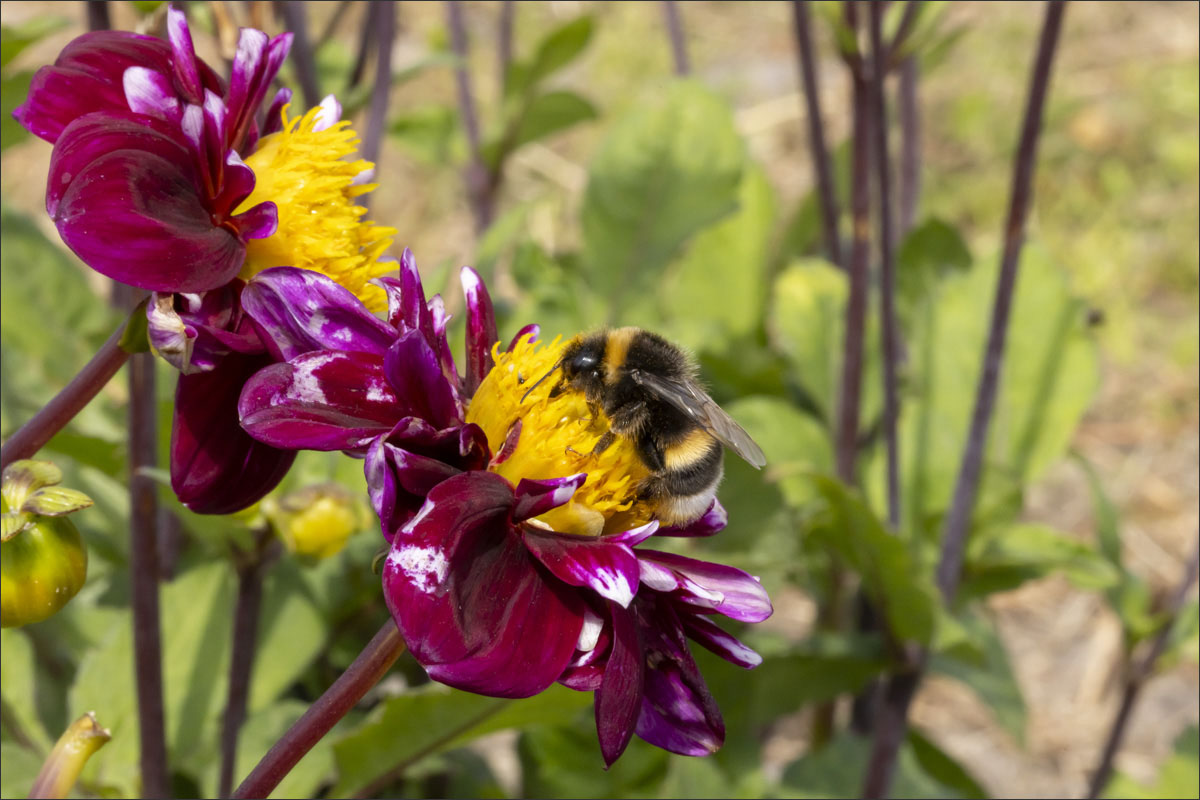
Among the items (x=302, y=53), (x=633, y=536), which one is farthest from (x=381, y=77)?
(x=633, y=536)

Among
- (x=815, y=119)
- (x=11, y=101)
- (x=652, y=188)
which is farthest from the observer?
(x=652, y=188)

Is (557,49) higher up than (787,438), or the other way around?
(557,49)

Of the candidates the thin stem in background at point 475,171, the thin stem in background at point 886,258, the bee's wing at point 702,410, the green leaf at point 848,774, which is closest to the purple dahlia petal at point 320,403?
the bee's wing at point 702,410

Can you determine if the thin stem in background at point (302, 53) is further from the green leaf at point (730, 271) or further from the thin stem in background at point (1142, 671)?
the thin stem in background at point (1142, 671)

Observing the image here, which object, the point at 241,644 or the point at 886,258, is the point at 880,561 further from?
the point at 241,644

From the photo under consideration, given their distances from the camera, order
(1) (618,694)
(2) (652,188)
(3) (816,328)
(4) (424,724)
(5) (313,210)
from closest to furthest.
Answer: (1) (618,694) < (5) (313,210) < (4) (424,724) < (3) (816,328) < (2) (652,188)
